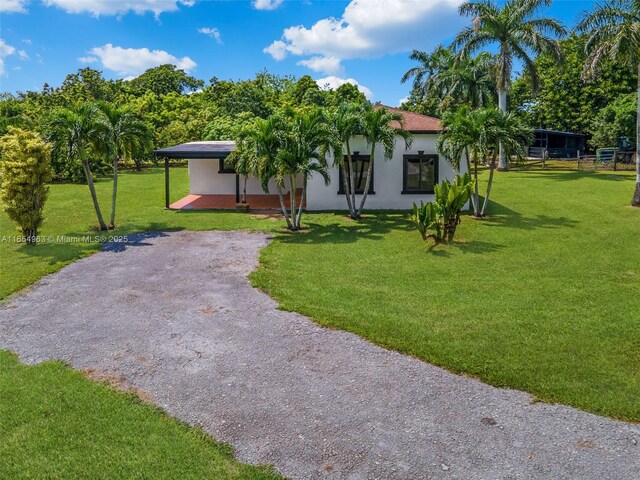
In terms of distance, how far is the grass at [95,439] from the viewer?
4277 mm

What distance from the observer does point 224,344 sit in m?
6.91

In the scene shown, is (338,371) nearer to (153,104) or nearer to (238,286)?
(238,286)

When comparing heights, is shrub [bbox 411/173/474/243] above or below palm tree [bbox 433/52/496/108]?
below

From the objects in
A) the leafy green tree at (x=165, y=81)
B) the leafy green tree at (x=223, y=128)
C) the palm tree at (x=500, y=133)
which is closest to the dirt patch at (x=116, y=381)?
the palm tree at (x=500, y=133)

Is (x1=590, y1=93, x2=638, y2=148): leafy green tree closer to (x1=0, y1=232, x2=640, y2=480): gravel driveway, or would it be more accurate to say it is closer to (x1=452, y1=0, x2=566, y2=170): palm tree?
(x1=452, y1=0, x2=566, y2=170): palm tree

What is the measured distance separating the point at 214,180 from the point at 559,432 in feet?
67.3

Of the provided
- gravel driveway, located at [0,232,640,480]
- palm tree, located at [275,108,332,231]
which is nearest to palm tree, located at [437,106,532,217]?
palm tree, located at [275,108,332,231]

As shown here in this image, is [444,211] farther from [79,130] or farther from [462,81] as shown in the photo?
[462,81]

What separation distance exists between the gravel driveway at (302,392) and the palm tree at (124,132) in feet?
21.3

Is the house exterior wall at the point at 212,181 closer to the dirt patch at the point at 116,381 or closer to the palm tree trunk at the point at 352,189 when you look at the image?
the palm tree trunk at the point at 352,189

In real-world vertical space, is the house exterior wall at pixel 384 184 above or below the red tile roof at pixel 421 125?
below

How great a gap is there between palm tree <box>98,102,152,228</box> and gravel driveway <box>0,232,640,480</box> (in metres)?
6.51

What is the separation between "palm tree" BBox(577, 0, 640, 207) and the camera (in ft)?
57.3

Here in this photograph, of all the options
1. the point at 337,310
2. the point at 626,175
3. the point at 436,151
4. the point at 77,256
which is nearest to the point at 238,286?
the point at 337,310
